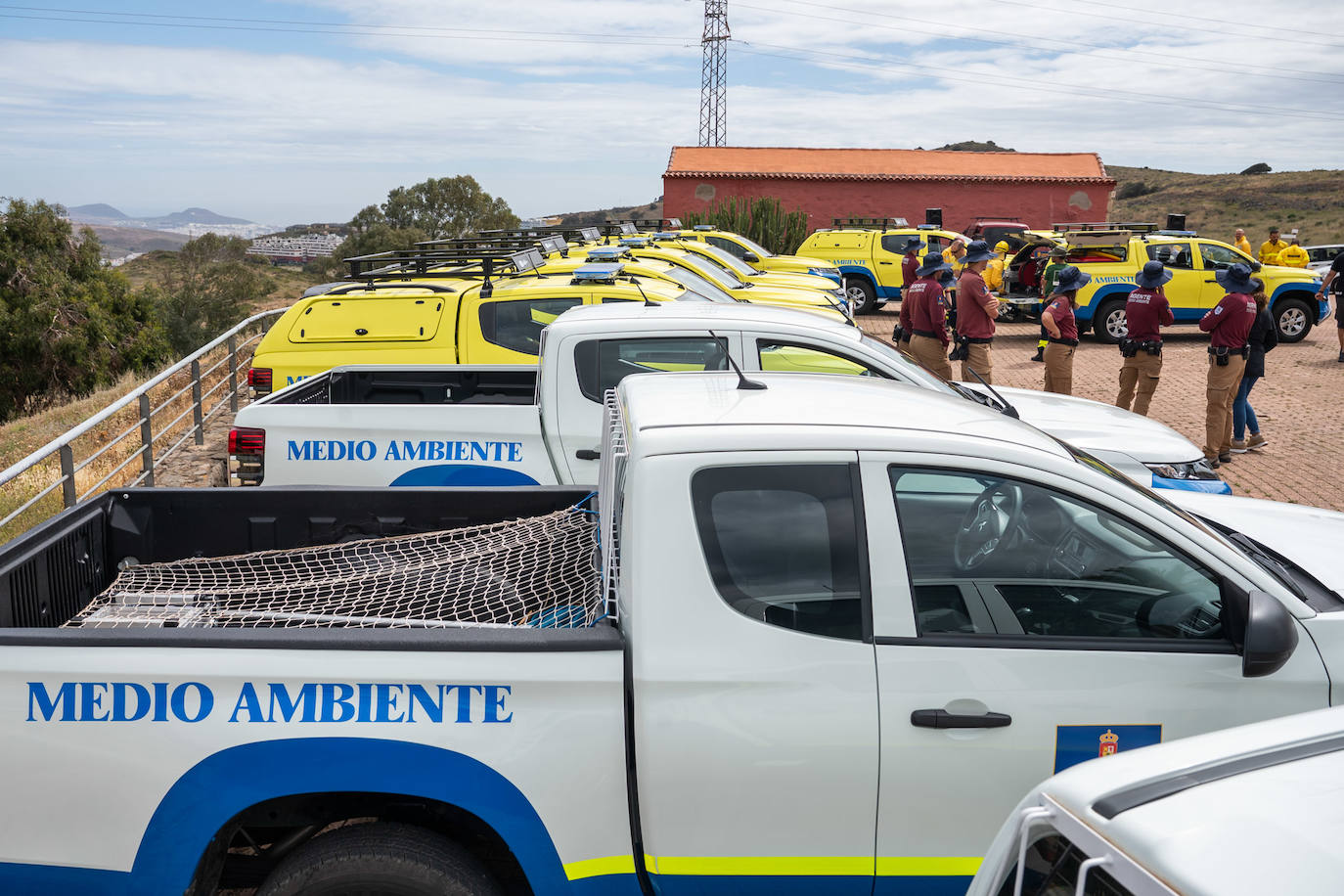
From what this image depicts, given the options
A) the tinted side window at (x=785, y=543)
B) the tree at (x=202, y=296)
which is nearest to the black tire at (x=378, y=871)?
the tinted side window at (x=785, y=543)

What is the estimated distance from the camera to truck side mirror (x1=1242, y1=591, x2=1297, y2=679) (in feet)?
8.91

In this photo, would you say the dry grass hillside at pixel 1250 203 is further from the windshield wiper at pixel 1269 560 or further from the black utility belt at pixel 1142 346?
the windshield wiper at pixel 1269 560

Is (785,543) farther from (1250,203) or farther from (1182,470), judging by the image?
(1250,203)

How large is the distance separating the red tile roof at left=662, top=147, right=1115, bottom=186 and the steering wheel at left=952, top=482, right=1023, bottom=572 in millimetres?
33465

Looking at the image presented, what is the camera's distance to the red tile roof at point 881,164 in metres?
35.6

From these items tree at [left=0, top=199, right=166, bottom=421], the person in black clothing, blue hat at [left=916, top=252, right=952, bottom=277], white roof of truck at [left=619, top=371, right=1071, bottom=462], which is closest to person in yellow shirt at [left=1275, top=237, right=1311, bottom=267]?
the person in black clothing

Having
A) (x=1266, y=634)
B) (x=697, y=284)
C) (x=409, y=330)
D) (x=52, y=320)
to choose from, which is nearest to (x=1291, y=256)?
(x=697, y=284)

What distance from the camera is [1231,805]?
172cm

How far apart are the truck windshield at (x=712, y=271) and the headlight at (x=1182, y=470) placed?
747 centimetres

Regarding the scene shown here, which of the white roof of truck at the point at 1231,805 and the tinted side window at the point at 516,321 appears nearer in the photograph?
the white roof of truck at the point at 1231,805

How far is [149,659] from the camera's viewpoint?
269 cm

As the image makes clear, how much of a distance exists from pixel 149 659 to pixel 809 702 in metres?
1.64

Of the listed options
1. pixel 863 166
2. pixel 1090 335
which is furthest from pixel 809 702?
pixel 863 166

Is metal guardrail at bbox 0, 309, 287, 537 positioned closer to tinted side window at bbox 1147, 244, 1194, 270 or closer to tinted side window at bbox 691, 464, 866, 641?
tinted side window at bbox 691, 464, 866, 641
